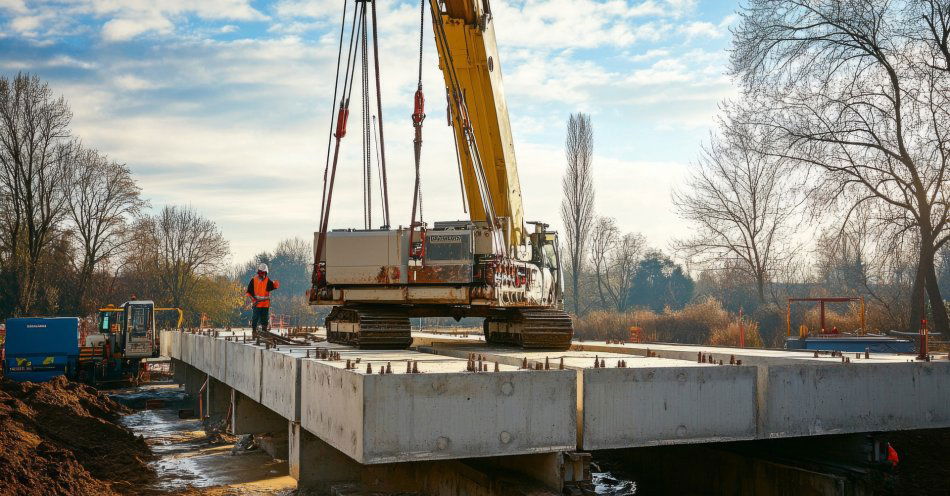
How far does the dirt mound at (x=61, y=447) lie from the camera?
10648 millimetres

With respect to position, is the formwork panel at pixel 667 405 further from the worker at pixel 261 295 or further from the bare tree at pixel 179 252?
the bare tree at pixel 179 252

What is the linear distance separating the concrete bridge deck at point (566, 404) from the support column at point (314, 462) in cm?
2

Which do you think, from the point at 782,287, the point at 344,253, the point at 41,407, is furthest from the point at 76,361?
the point at 782,287

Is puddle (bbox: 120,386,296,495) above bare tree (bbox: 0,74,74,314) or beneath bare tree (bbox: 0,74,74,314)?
beneath

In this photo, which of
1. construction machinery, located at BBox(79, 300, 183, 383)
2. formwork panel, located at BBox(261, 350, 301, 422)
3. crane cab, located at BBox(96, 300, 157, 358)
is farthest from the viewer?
crane cab, located at BBox(96, 300, 157, 358)

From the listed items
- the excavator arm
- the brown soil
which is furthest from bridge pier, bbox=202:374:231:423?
the brown soil

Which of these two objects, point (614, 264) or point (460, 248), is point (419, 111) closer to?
point (460, 248)

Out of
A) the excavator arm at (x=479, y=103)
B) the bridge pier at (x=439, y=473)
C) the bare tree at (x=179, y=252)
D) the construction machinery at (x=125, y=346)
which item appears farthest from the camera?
the bare tree at (x=179, y=252)

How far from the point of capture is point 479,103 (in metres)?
12.8

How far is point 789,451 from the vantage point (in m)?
9.06

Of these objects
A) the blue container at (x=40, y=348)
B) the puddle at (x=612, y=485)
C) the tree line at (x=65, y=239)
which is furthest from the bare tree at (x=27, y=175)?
the puddle at (x=612, y=485)

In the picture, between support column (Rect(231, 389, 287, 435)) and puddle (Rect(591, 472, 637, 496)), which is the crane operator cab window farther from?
puddle (Rect(591, 472, 637, 496))

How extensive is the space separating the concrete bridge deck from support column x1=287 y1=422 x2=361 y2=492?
0.02m

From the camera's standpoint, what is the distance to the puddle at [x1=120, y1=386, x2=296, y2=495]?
12.5 meters
